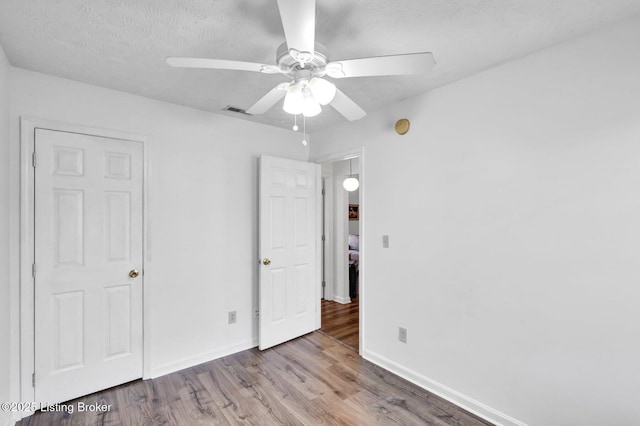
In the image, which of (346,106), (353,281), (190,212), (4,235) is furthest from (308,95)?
(353,281)

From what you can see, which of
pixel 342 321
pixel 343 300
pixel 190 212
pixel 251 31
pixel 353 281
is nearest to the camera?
pixel 251 31

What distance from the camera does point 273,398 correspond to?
2305 millimetres

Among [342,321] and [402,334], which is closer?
[402,334]

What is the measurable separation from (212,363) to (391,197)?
223 centimetres

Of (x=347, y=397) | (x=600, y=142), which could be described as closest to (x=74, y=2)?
(x=600, y=142)

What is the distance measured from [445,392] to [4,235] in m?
3.15

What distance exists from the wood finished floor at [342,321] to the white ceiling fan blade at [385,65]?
2653 mm

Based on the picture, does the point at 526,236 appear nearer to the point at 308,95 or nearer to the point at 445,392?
the point at 445,392

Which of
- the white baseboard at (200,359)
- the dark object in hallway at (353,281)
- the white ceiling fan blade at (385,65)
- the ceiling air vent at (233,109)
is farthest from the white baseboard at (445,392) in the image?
the ceiling air vent at (233,109)

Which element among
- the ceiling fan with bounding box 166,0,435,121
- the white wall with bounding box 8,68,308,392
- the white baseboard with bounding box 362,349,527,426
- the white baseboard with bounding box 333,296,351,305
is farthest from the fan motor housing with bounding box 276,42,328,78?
the white baseboard with bounding box 333,296,351,305

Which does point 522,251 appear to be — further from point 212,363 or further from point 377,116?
point 212,363

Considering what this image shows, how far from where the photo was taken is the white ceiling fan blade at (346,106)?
1.65 meters

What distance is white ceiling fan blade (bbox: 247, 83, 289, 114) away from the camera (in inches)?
62.3

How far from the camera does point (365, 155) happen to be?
2.96 meters
